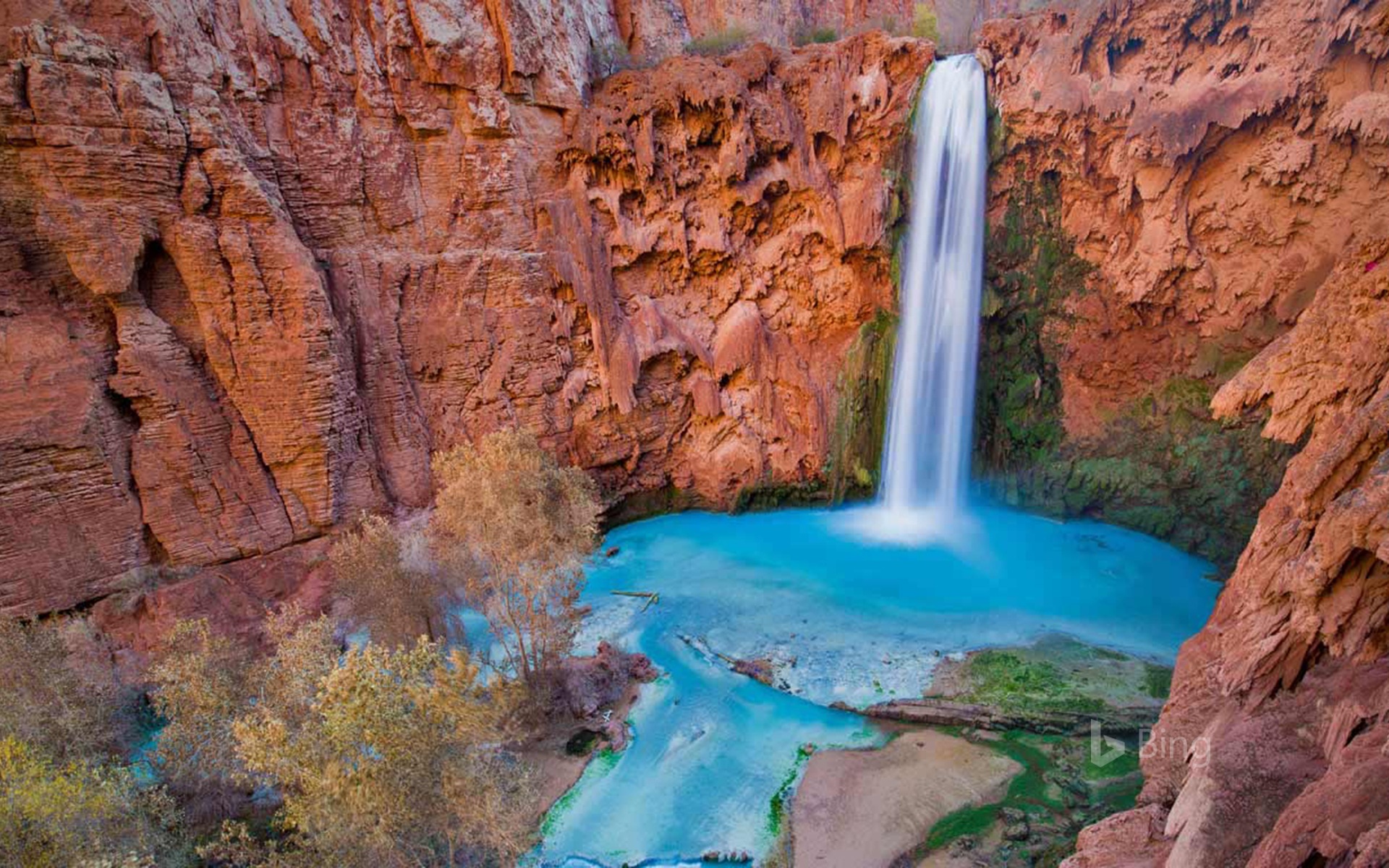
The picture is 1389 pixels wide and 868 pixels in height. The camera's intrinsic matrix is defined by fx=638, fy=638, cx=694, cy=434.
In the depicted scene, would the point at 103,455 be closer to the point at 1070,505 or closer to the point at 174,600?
the point at 174,600

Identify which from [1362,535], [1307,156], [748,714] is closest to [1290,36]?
[1307,156]

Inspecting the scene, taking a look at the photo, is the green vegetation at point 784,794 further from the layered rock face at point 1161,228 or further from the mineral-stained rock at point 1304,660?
the layered rock face at point 1161,228

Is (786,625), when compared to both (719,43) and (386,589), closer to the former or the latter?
(386,589)

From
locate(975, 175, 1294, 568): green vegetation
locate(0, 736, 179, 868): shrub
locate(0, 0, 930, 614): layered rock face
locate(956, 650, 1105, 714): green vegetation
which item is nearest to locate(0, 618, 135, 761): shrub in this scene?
locate(0, 736, 179, 868): shrub

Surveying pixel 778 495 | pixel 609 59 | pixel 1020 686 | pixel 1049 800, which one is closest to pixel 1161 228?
pixel 1020 686

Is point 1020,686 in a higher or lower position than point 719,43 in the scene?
lower

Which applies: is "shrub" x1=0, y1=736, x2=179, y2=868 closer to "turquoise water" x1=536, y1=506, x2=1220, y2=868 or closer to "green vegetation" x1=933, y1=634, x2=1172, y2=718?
"turquoise water" x1=536, y1=506, x2=1220, y2=868

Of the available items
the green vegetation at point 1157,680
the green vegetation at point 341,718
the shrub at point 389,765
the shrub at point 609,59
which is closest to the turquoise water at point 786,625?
the green vegetation at point 1157,680
